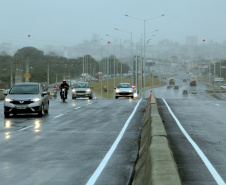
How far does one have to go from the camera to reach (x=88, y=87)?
4578 centimetres

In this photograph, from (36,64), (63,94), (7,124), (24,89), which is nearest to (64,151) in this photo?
(7,124)

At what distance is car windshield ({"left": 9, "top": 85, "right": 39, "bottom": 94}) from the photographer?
24000 mm

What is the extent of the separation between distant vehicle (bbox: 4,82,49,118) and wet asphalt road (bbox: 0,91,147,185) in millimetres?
2096

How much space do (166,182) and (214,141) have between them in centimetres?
852

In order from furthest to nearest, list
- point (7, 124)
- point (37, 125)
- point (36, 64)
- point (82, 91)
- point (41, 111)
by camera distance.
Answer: point (36, 64), point (82, 91), point (41, 111), point (7, 124), point (37, 125)

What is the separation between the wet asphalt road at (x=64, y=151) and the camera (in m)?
8.84

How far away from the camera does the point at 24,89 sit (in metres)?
24.2

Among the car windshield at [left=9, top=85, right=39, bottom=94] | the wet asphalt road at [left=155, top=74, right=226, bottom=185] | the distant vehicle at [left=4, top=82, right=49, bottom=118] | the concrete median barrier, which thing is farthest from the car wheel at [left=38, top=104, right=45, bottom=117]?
the concrete median barrier

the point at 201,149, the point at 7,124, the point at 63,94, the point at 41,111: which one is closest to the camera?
the point at 201,149

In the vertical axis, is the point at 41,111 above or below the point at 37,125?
above

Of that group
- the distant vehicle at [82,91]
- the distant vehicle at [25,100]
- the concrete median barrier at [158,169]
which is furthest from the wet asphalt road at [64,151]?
the distant vehicle at [82,91]

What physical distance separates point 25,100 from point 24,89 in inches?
61.8

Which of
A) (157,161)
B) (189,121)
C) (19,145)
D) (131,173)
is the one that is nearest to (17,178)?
(131,173)

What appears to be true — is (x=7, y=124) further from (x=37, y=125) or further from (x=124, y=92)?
(x=124, y=92)
